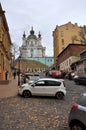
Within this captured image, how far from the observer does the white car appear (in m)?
19.1

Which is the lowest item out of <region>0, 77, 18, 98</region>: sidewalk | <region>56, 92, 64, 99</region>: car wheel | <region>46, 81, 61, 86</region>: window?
<region>56, 92, 64, 99</region>: car wheel

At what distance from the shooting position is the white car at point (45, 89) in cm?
1909

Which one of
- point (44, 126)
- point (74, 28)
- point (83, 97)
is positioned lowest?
point (44, 126)

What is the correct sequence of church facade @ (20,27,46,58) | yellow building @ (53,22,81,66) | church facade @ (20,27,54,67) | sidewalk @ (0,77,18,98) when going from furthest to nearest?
1. church facade @ (20,27,46,58)
2. church facade @ (20,27,54,67)
3. yellow building @ (53,22,81,66)
4. sidewalk @ (0,77,18,98)

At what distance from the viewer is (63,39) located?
3420 inches

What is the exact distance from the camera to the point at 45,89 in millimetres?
19281

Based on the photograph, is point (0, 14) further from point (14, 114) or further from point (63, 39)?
point (63, 39)

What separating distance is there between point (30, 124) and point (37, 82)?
31.8 ft

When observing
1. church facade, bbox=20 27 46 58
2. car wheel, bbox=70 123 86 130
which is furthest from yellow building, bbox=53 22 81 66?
car wheel, bbox=70 123 86 130

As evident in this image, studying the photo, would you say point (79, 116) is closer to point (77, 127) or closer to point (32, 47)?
point (77, 127)

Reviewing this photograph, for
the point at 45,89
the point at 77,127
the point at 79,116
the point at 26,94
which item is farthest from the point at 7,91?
the point at 79,116

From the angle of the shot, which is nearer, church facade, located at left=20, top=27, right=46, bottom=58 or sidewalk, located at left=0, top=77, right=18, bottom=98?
sidewalk, located at left=0, top=77, right=18, bottom=98

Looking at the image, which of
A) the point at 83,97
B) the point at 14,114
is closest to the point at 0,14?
the point at 14,114

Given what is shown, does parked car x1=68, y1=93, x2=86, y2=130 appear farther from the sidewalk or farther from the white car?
the sidewalk
